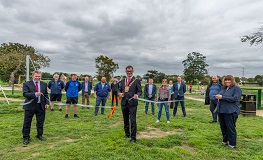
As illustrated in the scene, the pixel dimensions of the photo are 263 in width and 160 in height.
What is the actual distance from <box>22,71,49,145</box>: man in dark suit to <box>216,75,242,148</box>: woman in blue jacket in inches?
164

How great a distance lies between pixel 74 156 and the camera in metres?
4.15

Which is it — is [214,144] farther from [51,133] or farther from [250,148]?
[51,133]

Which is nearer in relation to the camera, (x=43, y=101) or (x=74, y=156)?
(x=74, y=156)

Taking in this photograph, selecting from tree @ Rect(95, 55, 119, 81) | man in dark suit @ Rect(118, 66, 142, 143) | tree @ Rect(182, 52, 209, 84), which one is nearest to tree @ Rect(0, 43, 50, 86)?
tree @ Rect(95, 55, 119, 81)

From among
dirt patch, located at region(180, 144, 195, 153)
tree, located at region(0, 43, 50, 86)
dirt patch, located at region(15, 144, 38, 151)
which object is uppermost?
tree, located at region(0, 43, 50, 86)

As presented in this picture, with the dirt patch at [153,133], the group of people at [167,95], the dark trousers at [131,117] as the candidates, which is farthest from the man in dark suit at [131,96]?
the group of people at [167,95]

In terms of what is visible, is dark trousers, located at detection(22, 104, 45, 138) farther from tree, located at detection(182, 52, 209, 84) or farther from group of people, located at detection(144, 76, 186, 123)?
tree, located at detection(182, 52, 209, 84)

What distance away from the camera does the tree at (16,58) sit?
29.0m

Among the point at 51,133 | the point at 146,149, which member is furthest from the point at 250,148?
the point at 51,133

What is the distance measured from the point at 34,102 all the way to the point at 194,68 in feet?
239

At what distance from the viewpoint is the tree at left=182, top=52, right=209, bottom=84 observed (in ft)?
234

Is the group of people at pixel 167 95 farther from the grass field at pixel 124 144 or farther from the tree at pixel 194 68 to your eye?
the tree at pixel 194 68

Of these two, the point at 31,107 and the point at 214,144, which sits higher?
the point at 31,107

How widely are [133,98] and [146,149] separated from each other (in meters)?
1.21
